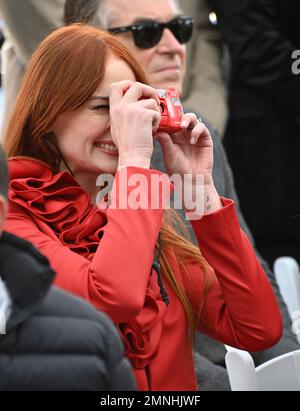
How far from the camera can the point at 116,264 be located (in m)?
1.80

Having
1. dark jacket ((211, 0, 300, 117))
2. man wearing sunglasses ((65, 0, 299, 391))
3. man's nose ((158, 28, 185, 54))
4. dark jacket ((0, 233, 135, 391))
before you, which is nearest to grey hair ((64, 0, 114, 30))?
man wearing sunglasses ((65, 0, 299, 391))

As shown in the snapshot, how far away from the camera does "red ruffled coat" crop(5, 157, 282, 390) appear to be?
1806 millimetres

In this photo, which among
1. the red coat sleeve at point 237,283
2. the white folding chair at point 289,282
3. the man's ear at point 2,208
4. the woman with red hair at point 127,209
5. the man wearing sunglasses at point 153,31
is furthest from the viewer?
the man wearing sunglasses at point 153,31

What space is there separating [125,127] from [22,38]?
147cm

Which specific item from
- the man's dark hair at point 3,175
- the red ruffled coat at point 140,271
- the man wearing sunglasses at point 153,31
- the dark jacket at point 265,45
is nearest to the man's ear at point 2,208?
the man's dark hair at point 3,175

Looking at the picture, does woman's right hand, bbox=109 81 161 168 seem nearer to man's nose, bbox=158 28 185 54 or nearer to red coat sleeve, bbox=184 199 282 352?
red coat sleeve, bbox=184 199 282 352

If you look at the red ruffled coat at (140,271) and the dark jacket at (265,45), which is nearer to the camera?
the red ruffled coat at (140,271)

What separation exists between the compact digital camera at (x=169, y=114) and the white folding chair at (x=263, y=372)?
0.49m

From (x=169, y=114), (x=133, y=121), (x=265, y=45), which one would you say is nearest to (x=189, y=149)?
(x=169, y=114)

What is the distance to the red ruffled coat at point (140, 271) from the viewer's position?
71.1 inches

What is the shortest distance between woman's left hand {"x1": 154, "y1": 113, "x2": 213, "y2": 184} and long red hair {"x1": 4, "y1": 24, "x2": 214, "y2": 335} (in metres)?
0.15

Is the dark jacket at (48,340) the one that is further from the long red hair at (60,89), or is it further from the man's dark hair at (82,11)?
the man's dark hair at (82,11)

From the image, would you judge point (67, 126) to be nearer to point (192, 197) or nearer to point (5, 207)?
point (192, 197)
